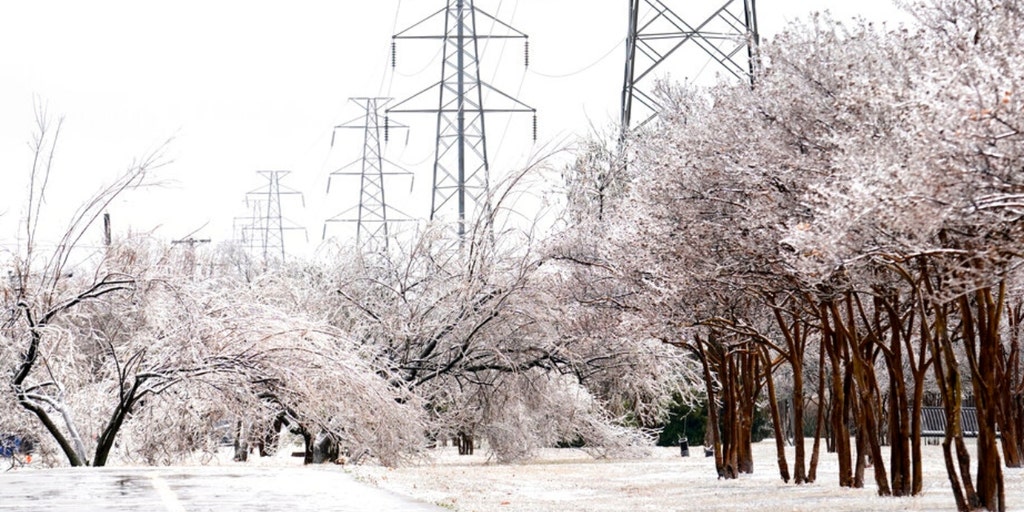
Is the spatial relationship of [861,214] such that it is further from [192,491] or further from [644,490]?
[644,490]

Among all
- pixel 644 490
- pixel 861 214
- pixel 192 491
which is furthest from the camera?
pixel 644 490

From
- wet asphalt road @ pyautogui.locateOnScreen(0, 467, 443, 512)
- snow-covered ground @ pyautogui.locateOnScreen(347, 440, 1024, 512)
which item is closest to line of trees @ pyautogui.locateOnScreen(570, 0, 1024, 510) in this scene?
snow-covered ground @ pyautogui.locateOnScreen(347, 440, 1024, 512)

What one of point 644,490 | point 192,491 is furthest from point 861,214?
point 644,490

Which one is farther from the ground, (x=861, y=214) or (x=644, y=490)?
(x=861, y=214)

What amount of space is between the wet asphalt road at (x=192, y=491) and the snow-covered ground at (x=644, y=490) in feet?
2.80

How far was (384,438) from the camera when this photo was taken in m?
23.2

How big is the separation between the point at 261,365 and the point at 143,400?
293 centimetres

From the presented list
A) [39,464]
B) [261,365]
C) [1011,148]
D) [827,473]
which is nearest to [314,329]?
[261,365]

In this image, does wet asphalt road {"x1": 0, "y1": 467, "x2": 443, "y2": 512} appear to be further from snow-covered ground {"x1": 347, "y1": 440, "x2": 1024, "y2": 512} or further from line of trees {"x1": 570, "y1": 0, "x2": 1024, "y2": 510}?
line of trees {"x1": 570, "y1": 0, "x2": 1024, "y2": 510}

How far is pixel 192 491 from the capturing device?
1345cm

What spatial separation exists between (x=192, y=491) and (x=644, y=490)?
7.88m

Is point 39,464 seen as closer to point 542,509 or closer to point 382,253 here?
point 382,253

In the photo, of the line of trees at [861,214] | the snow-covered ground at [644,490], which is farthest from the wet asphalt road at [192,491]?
the line of trees at [861,214]

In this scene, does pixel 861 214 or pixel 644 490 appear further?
pixel 644 490
